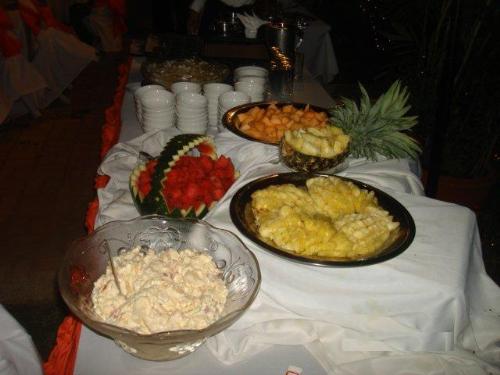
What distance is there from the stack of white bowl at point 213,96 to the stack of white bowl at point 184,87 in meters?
0.04

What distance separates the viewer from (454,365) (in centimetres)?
86

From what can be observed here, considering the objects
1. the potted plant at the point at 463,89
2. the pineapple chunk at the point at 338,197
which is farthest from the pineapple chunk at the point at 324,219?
the potted plant at the point at 463,89

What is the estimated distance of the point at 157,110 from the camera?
167 cm

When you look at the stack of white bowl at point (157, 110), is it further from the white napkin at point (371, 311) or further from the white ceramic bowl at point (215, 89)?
the white napkin at point (371, 311)

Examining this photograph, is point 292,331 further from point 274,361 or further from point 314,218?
point 314,218

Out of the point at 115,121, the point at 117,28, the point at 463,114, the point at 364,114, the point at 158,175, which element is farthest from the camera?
the point at 117,28

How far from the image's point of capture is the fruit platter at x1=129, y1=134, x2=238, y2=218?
116cm

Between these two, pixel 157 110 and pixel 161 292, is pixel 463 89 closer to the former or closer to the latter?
pixel 157 110

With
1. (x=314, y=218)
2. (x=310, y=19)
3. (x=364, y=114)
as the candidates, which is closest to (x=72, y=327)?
(x=314, y=218)

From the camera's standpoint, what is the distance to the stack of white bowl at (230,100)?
1.73 m

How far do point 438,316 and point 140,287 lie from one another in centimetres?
61

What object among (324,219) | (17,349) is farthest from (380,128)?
(17,349)

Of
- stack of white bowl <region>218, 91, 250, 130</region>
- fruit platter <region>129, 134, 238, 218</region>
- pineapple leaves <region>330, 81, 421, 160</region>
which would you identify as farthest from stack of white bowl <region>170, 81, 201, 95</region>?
pineapple leaves <region>330, 81, 421, 160</region>

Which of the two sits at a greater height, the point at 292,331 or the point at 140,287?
the point at 140,287
